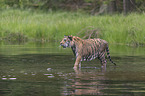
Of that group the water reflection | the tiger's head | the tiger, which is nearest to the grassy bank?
the tiger

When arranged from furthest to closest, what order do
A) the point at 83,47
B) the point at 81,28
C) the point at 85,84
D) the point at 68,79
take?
1. the point at 81,28
2. the point at 83,47
3. the point at 68,79
4. the point at 85,84

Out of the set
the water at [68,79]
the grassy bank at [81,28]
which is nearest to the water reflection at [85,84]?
the water at [68,79]

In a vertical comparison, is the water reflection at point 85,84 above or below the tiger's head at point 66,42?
below

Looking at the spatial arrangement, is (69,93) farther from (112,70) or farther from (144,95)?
(112,70)

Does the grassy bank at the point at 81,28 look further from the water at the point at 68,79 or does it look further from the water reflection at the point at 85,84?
the water reflection at the point at 85,84

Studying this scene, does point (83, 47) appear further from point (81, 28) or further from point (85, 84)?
point (81, 28)

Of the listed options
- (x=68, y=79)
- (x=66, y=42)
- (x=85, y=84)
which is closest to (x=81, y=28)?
(x=66, y=42)

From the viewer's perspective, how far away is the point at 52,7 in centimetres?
4834

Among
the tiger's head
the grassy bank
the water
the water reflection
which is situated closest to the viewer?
the water reflection

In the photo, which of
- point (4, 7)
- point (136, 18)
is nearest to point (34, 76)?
point (136, 18)

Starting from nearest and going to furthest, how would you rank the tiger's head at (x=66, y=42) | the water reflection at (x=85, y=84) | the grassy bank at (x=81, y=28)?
1. the water reflection at (x=85, y=84)
2. the tiger's head at (x=66, y=42)
3. the grassy bank at (x=81, y=28)

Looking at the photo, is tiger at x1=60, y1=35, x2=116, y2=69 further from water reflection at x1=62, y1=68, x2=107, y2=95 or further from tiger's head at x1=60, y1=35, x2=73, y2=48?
water reflection at x1=62, y1=68, x2=107, y2=95

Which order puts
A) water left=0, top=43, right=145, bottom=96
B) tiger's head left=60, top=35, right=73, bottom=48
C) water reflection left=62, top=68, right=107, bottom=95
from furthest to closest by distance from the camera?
1. tiger's head left=60, top=35, right=73, bottom=48
2. water left=0, top=43, right=145, bottom=96
3. water reflection left=62, top=68, right=107, bottom=95

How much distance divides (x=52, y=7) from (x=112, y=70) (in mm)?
35753
